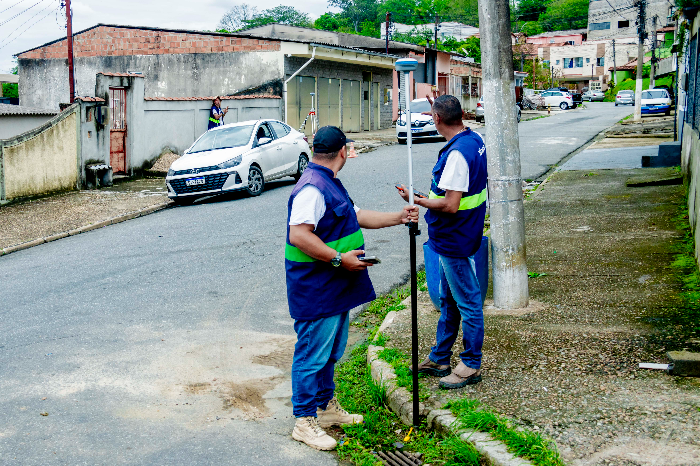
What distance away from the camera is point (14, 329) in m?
6.63

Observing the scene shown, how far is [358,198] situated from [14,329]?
297 inches

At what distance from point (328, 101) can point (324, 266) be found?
2779 centimetres

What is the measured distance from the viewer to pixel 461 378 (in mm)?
4609

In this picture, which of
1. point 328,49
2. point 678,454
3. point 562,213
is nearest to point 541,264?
point 562,213

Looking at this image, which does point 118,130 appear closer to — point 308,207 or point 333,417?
point 333,417

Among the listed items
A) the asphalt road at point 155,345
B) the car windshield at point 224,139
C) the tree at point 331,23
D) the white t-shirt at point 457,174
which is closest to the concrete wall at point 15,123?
the car windshield at point 224,139

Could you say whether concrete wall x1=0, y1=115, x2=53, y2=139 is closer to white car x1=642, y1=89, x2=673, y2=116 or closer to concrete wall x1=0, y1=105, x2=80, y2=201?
concrete wall x1=0, y1=105, x2=80, y2=201

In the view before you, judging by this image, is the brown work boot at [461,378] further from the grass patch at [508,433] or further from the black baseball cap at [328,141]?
the black baseball cap at [328,141]

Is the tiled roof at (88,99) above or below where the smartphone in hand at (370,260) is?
above

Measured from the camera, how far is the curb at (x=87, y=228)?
36.0ft

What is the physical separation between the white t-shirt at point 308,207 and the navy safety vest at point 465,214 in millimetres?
927

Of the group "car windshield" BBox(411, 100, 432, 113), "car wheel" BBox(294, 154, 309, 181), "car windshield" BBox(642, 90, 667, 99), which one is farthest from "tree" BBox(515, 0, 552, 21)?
"car wheel" BBox(294, 154, 309, 181)

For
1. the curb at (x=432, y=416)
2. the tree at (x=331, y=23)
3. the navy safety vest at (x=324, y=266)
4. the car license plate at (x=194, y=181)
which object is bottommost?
the curb at (x=432, y=416)

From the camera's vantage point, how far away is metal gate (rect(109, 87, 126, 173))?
18.2 metres
